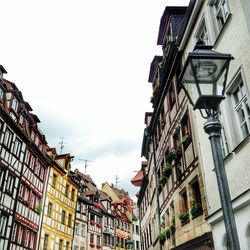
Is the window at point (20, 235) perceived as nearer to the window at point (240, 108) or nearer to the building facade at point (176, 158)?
the building facade at point (176, 158)

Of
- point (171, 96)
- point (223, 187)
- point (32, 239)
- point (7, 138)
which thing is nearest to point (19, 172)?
point (7, 138)

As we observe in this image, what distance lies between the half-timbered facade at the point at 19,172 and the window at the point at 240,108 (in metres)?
15.6

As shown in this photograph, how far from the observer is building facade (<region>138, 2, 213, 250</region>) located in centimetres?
1174

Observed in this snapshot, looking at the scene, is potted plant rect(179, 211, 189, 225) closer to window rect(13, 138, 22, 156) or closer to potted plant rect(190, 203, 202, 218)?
potted plant rect(190, 203, 202, 218)

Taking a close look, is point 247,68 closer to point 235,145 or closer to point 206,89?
point 235,145

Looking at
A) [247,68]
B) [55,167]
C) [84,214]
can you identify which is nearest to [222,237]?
[247,68]

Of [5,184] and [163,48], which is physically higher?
[163,48]

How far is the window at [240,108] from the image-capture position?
7723 mm

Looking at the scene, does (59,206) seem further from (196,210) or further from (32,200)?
(196,210)

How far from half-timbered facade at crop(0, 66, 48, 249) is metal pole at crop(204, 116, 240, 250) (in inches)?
719

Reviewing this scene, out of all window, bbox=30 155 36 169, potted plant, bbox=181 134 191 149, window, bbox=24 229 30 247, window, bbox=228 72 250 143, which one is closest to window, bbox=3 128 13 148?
window, bbox=30 155 36 169

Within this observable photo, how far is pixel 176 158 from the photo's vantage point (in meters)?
14.5

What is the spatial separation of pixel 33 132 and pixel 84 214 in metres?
16.1

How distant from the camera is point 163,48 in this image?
1917 centimetres
